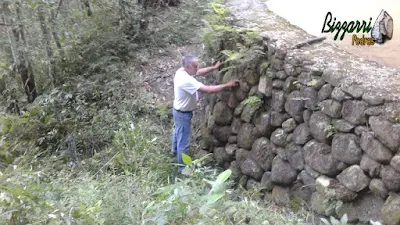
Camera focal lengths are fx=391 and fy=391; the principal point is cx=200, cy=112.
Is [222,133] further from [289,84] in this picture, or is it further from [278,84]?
[289,84]

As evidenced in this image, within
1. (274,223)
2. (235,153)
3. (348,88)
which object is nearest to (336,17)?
(348,88)

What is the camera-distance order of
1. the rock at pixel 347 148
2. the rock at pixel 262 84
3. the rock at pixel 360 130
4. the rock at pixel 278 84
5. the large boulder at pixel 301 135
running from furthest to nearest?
the rock at pixel 262 84, the rock at pixel 278 84, the large boulder at pixel 301 135, the rock at pixel 347 148, the rock at pixel 360 130

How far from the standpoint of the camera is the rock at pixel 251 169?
17.0ft

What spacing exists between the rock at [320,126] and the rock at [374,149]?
406mm

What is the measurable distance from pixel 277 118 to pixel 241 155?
3.12 feet

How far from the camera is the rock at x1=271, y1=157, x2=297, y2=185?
4625 mm

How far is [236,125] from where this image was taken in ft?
18.5

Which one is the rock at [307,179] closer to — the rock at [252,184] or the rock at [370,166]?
the rock at [370,166]

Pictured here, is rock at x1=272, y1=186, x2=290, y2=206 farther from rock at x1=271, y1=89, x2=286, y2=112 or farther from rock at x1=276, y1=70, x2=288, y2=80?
rock at x1=276, y1=70, x2=288, y2=80

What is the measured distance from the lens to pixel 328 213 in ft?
13.1

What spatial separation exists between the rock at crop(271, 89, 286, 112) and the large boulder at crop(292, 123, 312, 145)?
0.35 meters

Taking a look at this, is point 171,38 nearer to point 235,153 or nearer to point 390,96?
point 235,153

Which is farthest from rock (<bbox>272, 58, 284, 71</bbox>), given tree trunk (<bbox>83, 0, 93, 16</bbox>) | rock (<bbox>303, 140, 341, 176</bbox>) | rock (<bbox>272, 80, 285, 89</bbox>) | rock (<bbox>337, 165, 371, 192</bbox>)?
tree trunk (<bbox>83, 0, 93, 16</bbox>)

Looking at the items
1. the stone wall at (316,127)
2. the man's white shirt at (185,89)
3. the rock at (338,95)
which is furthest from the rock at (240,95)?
the rock at (338,95)
